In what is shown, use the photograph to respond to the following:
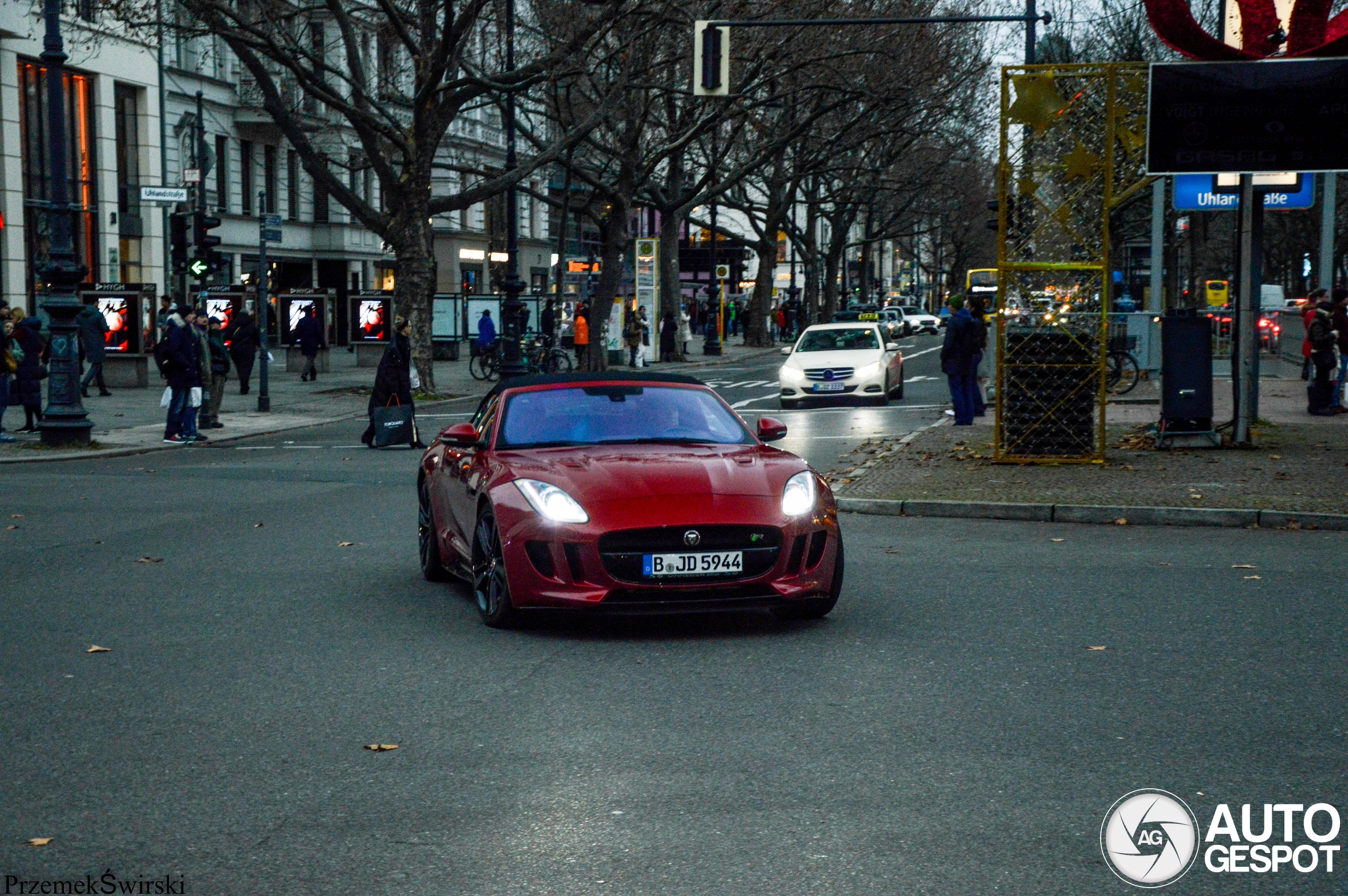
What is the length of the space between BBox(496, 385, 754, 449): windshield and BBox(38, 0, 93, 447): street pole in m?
13.3

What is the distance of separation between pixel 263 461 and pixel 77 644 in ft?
40.0

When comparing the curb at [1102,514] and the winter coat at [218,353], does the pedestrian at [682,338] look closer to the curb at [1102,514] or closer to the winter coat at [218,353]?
the winter coat at [218,353]

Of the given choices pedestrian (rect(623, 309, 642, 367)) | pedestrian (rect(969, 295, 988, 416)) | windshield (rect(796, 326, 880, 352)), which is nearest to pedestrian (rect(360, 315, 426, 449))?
pedestrian (rect(969, 295, 988, 416))

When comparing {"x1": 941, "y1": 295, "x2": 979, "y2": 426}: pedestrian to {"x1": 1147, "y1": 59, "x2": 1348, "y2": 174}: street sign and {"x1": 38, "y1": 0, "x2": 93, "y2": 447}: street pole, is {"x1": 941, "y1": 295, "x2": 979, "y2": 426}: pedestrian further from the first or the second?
{"x1": 38, "y1": 0, "x2": 93, "y2": 447}: street pole

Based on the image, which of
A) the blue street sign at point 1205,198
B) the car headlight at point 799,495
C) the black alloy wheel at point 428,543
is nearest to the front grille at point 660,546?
the car headlight at point 799,495

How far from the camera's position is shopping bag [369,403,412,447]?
21500mm

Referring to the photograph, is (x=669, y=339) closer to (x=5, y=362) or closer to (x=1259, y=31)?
(x=5, y=362)

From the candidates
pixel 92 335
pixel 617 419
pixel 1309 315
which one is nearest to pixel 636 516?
pixel 617 419

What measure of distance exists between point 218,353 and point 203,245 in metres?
2.11

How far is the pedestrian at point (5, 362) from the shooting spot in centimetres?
2197

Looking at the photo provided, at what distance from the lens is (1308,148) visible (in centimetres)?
1694

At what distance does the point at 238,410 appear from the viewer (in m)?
29.7

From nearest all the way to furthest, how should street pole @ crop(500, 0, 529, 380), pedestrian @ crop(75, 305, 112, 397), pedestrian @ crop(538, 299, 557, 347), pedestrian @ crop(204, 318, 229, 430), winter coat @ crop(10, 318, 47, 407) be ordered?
winter coat @ crop(10, 318, 47, 407)
pedestrian @ crop(204, 318, 229, 430)
pedestrian @ crop(75, 305, 112, 397)
street pole @ crop(500, 0, 529, 380)
pedestrian @ crop(538, 299, 557, 347)

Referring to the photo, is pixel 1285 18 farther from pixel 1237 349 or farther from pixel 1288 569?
pixel 1288 569
